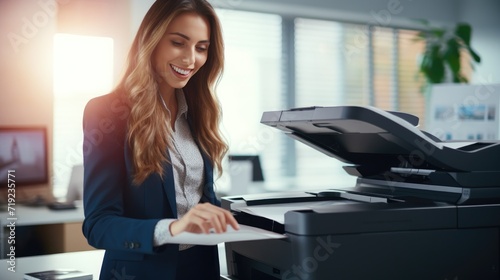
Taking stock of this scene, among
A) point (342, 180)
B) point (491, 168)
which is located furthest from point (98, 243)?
point (342, 180)

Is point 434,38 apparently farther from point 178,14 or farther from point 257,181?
point 178,14

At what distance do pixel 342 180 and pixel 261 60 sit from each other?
4.94 feet

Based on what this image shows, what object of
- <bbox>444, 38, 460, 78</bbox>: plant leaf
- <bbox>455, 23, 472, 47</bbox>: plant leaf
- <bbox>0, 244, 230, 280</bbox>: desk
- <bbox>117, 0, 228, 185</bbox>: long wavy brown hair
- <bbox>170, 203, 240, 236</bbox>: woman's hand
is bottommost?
<bbox>0, 244, 230, 280</bbox>: desk

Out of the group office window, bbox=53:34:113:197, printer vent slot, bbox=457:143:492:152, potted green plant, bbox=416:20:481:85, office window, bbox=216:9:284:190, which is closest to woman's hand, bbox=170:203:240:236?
printer vent slot, bbox=457:143:492:152

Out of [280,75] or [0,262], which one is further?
[280,75]

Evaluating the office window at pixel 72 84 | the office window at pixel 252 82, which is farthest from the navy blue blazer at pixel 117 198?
the office window at pixel 252 82

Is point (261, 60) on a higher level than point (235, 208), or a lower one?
higher

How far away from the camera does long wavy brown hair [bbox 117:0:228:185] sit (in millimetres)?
1204

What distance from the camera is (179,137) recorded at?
1.36 metres

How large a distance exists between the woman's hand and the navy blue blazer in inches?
4.9

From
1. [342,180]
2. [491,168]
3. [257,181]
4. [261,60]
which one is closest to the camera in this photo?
[491,168]

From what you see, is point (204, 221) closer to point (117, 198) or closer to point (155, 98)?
point (117, 198)

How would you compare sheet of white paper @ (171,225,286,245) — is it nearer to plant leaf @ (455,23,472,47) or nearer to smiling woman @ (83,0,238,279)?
smiling woman @ (83,0,238,279)

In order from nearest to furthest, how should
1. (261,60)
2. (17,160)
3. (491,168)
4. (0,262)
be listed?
(491,168) < (0,262) < (17,160) < (261,60)
